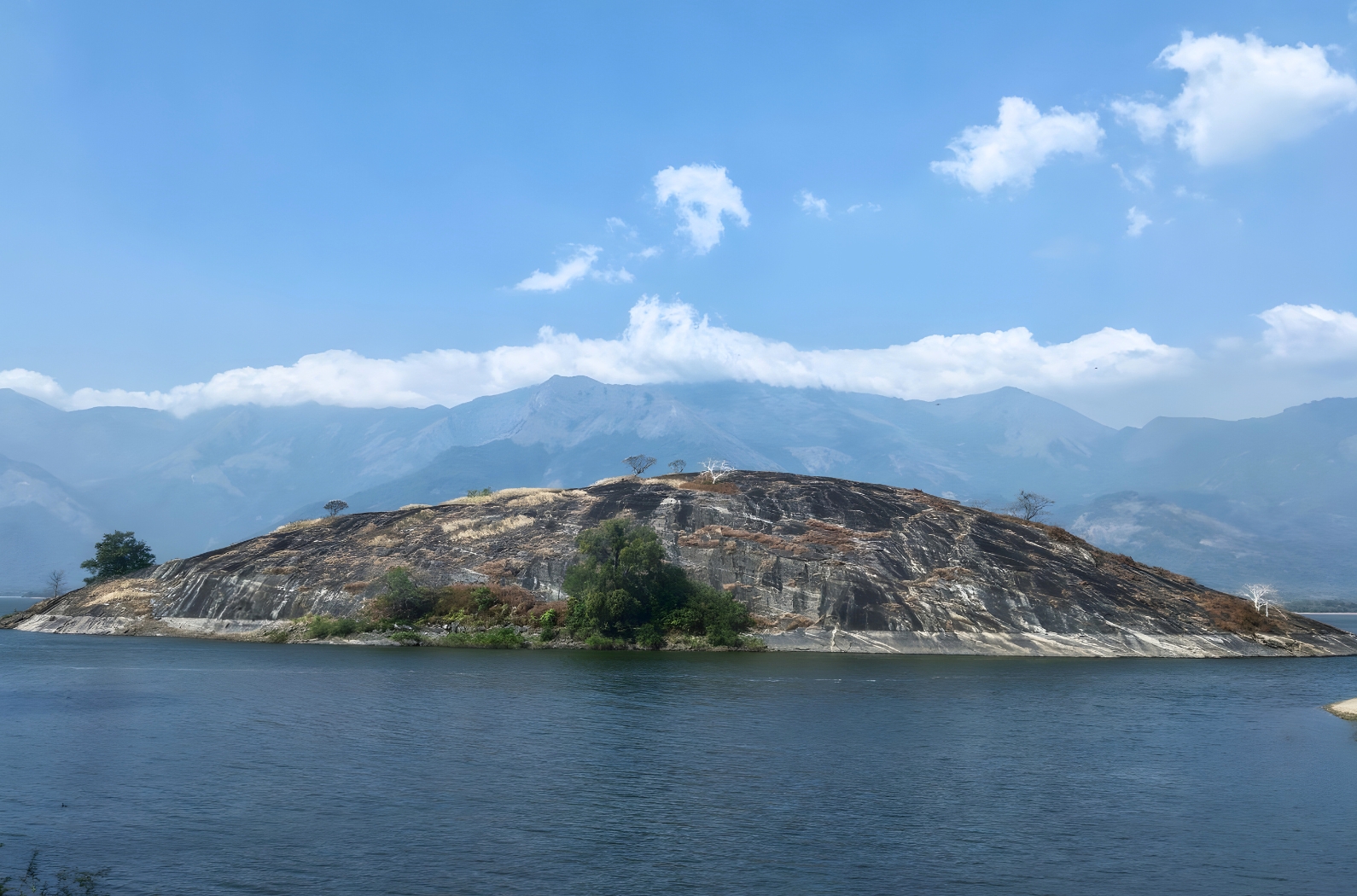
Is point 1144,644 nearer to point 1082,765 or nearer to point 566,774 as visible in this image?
point 1082,765

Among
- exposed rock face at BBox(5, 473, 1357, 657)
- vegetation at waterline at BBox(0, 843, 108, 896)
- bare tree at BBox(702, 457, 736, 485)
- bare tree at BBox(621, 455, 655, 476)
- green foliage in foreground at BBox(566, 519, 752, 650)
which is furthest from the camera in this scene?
bare tree at BBox(621, 455, 655, 476)

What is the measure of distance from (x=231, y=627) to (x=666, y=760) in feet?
305

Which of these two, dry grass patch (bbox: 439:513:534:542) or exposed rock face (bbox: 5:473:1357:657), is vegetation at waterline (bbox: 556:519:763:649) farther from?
dry grass patch (bbox: 439:513:534:542)

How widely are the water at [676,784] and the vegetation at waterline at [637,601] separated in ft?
81.4

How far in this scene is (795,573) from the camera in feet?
366

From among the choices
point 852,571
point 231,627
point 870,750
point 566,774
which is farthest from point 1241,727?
point 231,627

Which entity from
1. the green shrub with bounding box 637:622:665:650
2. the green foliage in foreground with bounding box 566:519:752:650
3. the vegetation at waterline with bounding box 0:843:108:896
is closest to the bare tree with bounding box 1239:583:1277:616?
the green foliage in foreground with bounding box 566:519:752:650

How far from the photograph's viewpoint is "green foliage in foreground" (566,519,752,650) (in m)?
103

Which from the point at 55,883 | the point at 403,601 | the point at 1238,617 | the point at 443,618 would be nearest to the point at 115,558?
the point at 403,601

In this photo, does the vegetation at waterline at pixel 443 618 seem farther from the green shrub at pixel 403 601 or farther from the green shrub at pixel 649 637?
the green shrub at pixel 649 637

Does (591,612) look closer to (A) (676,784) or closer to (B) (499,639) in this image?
(B) (499,639)

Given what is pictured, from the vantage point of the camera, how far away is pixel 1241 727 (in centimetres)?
5728

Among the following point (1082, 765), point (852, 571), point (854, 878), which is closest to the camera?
point (854, 878)

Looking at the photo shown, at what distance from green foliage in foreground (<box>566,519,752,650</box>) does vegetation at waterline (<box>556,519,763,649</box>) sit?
10cm
